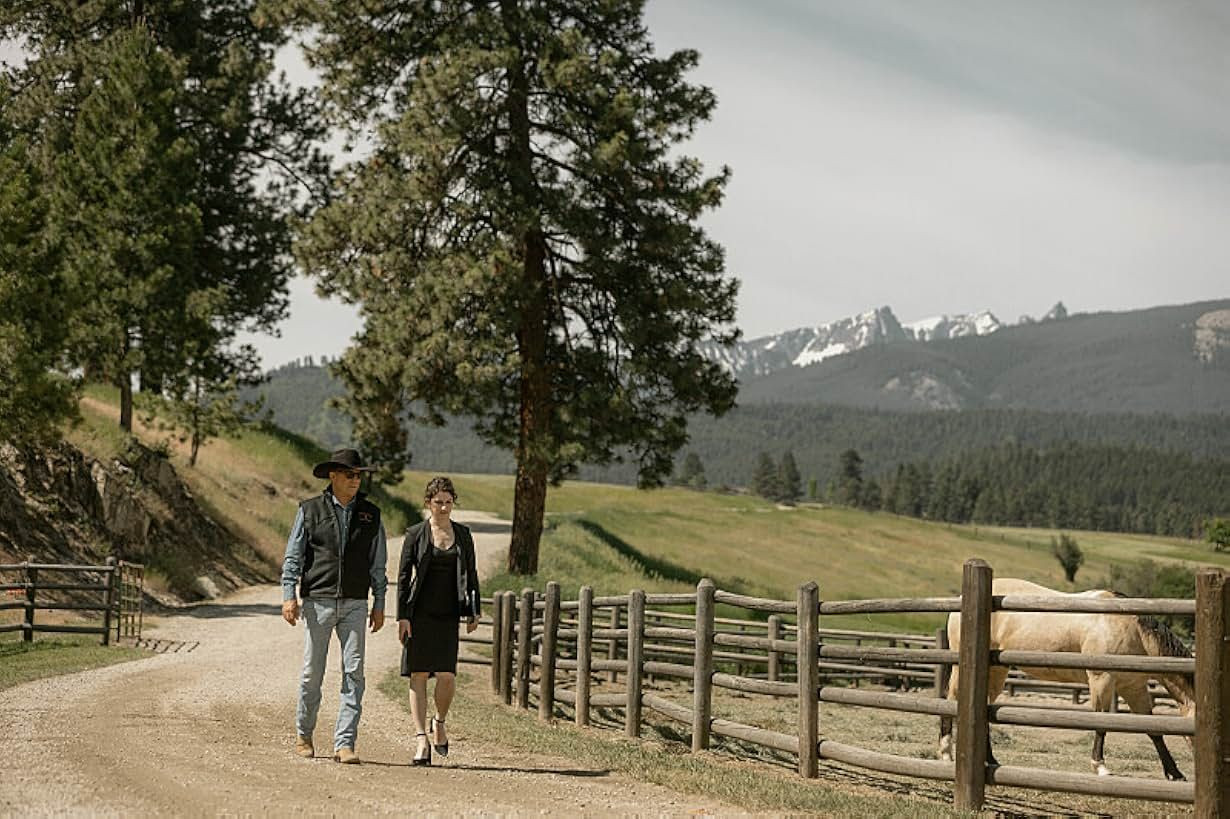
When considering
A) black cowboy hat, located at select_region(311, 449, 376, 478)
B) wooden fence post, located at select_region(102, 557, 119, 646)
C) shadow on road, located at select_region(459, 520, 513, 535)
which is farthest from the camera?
shadow on road, located at select_region(459, 520, 513, 535)

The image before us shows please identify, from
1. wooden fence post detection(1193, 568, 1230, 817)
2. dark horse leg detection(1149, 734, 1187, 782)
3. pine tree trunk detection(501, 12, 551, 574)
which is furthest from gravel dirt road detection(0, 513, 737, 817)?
pine tree trunk detection(501, 12, 551, 574)

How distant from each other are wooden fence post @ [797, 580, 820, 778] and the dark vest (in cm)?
427

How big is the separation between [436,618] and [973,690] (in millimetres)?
4895

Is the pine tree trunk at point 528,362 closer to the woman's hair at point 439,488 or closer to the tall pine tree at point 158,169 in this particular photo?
the tall pine tree at point 158,169

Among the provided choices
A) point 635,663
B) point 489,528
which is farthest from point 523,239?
point 489,528

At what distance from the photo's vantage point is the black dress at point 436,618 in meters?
12.0

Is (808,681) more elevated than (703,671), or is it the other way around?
(808,681)

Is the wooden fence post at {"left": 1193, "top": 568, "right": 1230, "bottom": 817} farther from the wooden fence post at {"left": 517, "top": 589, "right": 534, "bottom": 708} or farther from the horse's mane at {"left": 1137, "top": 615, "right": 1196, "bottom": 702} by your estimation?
the wooden fence post at {"left": 517, "top": 589, "right": 534, "bottom": 708}

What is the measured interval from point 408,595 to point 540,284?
21.4m

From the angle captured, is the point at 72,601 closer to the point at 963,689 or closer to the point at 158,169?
the point at 158,169

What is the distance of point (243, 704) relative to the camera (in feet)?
53.9

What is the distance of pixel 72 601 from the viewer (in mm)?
28781

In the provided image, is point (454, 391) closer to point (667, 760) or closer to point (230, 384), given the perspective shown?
point (230, 384)

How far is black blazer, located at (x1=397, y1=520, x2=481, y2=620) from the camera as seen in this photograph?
12.0 meters
